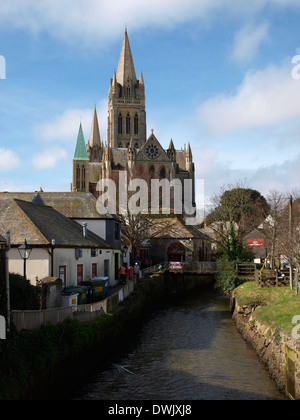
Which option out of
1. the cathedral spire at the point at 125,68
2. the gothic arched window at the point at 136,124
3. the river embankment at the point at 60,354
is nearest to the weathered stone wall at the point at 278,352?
the river embankment at the point at 60,354

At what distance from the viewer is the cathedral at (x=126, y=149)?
283ft

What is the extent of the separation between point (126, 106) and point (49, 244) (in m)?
94.8

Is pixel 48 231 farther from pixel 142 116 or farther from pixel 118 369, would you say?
pixel 142 116

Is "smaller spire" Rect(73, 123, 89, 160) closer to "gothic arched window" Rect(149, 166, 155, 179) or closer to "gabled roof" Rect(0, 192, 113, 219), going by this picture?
"gothic arched window" Rect(149, 166, 155, 179)

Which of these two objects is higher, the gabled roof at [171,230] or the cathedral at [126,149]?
the cathedral at [126,149]

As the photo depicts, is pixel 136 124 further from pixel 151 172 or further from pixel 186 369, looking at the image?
pixel 186 369

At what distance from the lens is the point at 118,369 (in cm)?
1780

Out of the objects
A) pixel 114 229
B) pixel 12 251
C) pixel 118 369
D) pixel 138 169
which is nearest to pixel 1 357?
pixel 118 369

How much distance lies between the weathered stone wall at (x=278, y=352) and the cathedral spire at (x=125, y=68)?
3874 inches

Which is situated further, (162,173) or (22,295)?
(162,173)

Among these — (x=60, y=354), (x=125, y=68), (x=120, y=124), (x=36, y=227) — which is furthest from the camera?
(x=125, y=68)

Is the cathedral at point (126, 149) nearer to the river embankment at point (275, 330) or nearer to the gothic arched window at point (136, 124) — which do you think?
the gothic arched window at point (136, 124)

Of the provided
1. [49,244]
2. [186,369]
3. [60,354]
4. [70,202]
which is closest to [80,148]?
[70,202]

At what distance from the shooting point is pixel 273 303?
82.1 feet
